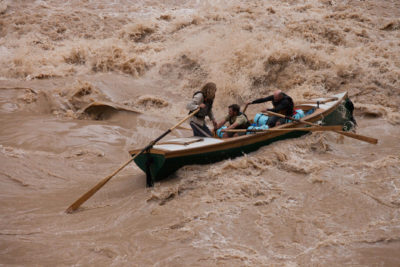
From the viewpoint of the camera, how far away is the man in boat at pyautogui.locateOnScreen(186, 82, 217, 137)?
203 inches

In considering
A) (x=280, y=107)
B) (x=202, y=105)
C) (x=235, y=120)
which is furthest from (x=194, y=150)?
(x=280, y=107)

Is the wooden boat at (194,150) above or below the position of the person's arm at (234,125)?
below

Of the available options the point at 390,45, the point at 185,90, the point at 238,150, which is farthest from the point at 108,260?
the point at 390,45

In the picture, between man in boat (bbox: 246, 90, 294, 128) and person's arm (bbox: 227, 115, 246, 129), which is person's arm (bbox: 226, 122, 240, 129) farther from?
man in boat (bbox: 246, 90, 294, 128)

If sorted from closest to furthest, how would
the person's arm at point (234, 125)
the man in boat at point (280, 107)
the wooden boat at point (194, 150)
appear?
1. the wooden boat at point (194, 150)
2. the person's arm at point (234, 125)
3. the man in boat at point (280, 107)

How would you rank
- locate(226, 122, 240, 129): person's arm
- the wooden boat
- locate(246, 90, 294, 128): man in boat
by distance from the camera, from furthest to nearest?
1. locate(246, 90, 294, 128): man in boat
2. locate(226, 122, 240, 129): person's arm
3. the wooden boat

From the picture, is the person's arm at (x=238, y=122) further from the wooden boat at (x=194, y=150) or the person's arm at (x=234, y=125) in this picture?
the wooden boat at (x=194, y=150)

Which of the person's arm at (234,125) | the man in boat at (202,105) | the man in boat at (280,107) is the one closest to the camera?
the man in boat at (202,105)

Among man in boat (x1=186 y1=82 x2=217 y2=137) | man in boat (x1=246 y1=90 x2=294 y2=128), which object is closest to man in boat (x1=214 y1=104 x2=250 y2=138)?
man in boat (x1=186 y1=82 x2=217 y2=137)

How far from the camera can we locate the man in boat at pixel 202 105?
16.9 feet

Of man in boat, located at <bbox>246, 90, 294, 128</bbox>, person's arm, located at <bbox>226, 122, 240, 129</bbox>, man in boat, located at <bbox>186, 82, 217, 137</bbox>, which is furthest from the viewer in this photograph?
man in boat, located at <bbox>246, 90, 294, 128</bbox>

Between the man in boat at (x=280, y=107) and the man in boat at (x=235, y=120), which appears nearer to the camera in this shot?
the man in boat at (x=235, y=120)

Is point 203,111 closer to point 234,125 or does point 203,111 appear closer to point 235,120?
point 234,125

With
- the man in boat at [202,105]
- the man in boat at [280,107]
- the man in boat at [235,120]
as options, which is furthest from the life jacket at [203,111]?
the man in boat at [280,107]
